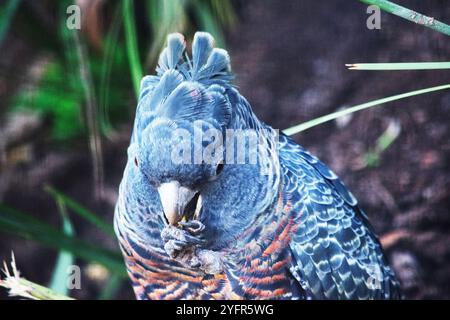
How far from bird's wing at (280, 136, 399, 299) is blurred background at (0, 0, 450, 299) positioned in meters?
0.21

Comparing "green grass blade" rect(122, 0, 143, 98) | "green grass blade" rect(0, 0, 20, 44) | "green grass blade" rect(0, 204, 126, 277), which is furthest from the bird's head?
"green grass blade" rect(0, 0, 20, 44)

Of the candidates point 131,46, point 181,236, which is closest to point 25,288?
point 181,236

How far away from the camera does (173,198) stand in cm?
113

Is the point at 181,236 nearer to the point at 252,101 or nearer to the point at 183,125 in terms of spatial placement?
the point at 183,125

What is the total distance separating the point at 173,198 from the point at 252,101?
1.99 feet

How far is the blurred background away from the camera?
157 cm

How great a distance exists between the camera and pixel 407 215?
1684mm

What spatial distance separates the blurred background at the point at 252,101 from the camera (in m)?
1.57

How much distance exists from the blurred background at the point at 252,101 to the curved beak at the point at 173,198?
0.49 m

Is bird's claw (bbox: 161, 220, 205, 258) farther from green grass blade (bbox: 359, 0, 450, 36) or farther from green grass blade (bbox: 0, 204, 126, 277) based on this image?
green grass blade (bbox: 359, 0, 450, 36)

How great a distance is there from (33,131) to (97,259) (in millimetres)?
553

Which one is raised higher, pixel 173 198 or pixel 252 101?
pixel 252 101
